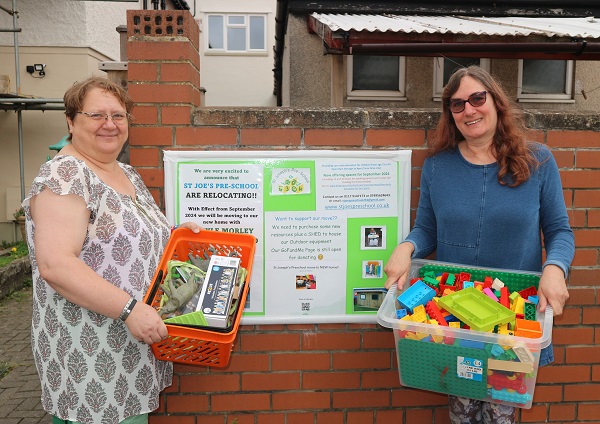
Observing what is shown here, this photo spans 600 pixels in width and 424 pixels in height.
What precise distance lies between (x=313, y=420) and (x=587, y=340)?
5.25 ft

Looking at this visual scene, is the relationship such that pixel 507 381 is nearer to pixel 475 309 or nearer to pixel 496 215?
pixel 475 309

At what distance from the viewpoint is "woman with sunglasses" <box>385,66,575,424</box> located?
2.31m

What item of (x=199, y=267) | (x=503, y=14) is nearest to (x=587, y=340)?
(x=199, y=267)

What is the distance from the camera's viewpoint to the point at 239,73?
20.6 m

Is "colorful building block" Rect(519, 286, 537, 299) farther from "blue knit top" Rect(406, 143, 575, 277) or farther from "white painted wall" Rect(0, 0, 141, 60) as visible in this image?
"white painted wall" Rect(0, 0, 141, 60)

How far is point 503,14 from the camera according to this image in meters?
9.06

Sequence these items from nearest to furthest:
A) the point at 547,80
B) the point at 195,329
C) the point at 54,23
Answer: the point at 195,329
the point at 547,80
the point at 54,23

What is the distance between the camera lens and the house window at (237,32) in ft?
68.6

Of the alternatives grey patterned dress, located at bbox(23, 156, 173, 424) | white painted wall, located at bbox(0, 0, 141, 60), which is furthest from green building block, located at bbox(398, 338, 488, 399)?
white painted wall, located at bbox(0, 0, 141, 60)

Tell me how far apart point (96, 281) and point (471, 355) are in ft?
4.59

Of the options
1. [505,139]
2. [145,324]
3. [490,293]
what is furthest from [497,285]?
[145,324]

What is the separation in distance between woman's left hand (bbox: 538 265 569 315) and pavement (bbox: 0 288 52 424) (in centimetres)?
351

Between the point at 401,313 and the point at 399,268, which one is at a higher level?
the point at 399,268

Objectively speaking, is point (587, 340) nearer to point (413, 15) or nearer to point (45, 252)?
point (45, 252)
